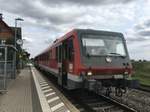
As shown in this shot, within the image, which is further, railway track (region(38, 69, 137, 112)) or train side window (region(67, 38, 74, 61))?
train side window (region(67, 38, 74, 61))

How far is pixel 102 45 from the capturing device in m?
13.5

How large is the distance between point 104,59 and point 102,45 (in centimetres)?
65

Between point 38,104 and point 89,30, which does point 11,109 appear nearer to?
point 38,104

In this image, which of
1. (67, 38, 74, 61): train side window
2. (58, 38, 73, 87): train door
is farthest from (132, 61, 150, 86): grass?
(67, 38, 74, 61): train side window

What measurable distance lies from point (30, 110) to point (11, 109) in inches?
29.9

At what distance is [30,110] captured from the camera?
1088 cm

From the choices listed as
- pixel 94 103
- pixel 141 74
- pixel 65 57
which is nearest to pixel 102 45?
pixel 94 103

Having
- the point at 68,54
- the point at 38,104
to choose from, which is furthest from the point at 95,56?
the point at 38,104

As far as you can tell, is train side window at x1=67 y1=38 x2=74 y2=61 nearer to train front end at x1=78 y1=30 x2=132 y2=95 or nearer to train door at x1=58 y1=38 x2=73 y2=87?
train door at x1=58 y1=38 x2=73 y2=87

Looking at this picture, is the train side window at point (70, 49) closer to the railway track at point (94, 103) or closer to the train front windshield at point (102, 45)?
the train front windshield at point (102, 45)

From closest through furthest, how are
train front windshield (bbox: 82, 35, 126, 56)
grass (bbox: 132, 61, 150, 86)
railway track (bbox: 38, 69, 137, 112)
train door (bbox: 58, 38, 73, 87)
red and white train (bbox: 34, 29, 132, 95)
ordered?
1. railway track (bbox: 38, 69, 137, 112)
2. red and white train (bbox: 34, 29, 132, 95)
3. train front windshield (bbox: 82, 35, 126, 56)
4. train door (bbox: 58, 38, 73, 87)
5. grass (bbox: 132, 61, 150, 86)

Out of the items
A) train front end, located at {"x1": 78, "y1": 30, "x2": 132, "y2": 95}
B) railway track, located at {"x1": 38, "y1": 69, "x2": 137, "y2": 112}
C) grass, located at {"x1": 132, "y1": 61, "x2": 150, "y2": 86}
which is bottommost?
railway track, located at {"x1": 38, "y1": 69, "x2": 137, "y2": 112}

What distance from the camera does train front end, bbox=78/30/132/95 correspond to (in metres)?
12.8

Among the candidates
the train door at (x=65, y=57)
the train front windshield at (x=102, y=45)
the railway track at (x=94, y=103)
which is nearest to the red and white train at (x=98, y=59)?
the train front windshield at (x=102, y=45)
